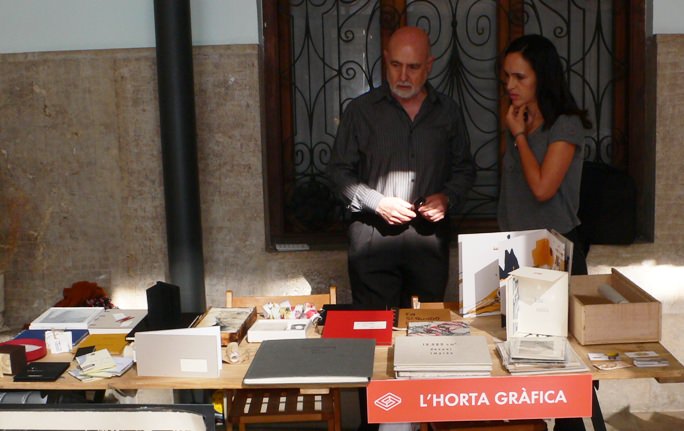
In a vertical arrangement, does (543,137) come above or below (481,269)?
above

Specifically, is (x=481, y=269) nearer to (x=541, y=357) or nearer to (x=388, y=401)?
(x=541, y=357)

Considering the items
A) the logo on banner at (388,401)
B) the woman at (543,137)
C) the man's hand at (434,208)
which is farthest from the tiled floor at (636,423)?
the logo on banner at (388,401)

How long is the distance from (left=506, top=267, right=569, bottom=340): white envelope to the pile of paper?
1417 millimetres

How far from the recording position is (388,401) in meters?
2.72

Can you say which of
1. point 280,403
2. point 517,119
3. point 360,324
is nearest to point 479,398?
point 360,324

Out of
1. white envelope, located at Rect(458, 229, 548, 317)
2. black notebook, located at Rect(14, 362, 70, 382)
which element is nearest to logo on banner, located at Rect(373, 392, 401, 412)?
white envelope, located at Rect(458, 229, 548, 317)

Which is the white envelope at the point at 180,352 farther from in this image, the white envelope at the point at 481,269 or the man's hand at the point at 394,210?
the man's hand at the point at 394,210

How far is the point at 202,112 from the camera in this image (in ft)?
15.4

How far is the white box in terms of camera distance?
3.15 m

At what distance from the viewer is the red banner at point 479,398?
270cm

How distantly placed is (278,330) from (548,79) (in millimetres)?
1650

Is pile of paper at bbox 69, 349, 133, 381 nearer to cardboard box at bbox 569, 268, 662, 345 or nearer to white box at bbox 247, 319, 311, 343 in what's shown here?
white box at bbox 247, 319, 311, 343

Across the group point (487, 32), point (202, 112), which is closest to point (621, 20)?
point (487, 32)

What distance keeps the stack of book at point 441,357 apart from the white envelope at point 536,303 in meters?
0.16
